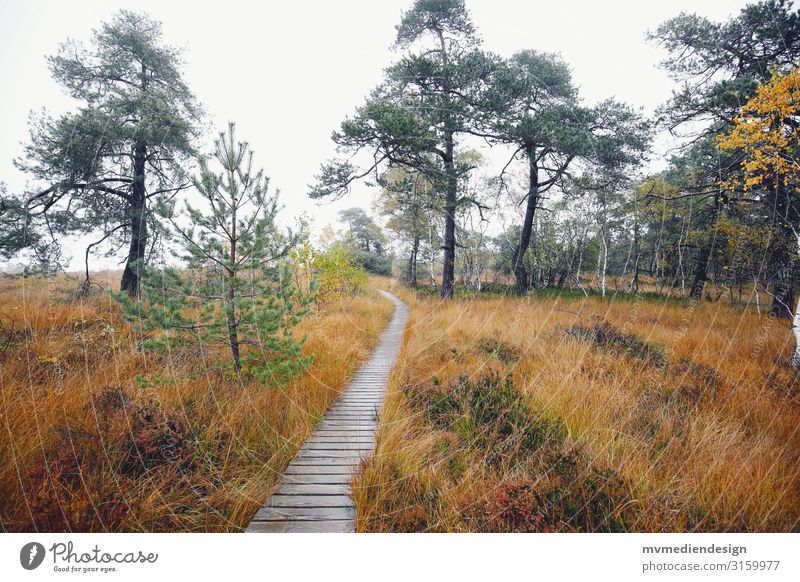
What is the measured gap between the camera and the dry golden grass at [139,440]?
1806 mm

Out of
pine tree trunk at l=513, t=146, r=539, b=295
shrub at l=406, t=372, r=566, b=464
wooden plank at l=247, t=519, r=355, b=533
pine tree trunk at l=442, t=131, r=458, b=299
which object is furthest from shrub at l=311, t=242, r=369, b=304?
pine tree trunk at l=513, t=146, r=539, b=295

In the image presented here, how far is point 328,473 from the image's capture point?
250cm

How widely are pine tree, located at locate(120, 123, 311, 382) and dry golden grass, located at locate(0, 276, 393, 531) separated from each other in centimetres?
54

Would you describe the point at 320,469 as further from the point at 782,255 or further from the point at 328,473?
the point at 782,255

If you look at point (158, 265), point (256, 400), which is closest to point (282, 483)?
point (256, 400)

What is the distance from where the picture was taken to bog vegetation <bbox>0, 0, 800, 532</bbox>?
2.04m

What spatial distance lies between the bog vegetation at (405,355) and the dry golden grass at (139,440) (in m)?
0.02

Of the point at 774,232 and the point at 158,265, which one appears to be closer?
the point at 158,265

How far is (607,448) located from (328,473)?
2735 mm

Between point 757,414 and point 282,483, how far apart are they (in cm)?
552

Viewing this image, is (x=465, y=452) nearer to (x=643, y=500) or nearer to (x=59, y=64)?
(x=643, y=500)

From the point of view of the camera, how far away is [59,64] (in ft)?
21.4

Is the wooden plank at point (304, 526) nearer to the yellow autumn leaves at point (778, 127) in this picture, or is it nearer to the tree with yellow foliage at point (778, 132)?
the tree with yellow foliage at point (778, 132)

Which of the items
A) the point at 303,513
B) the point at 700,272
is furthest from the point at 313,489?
the point at 700,272
